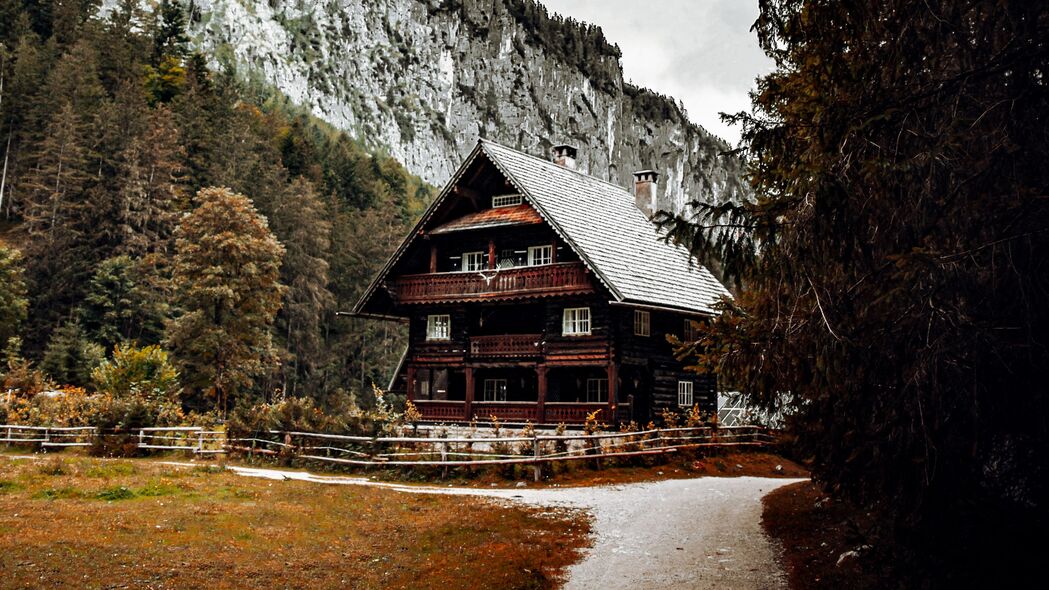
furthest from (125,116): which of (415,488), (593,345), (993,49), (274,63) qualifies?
(274,63)

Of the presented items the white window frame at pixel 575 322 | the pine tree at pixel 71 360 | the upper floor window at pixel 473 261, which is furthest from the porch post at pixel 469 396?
the pine tree at pixel 71 360

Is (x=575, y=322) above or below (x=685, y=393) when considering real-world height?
above

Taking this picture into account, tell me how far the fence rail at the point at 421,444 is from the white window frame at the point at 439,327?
992 cm

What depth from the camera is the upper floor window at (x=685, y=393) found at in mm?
35750

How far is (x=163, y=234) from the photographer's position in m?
66.2

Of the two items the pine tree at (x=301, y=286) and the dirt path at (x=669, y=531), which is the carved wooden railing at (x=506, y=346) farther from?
the pine tree at (x=301, y=286)

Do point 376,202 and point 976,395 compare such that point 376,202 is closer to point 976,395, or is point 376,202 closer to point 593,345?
point 593,345

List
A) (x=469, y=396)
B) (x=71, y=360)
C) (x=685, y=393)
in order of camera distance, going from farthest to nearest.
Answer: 1. (x=71, y=360)
2. (x=685, y=393)
3. (x=469, y=396)

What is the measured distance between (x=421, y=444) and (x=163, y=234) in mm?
48630

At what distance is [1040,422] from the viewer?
7.70m

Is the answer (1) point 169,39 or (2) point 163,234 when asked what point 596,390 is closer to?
(2) point 163,234

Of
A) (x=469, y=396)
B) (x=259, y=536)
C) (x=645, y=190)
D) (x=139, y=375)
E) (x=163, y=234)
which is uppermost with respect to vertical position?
(x=163, y=234)

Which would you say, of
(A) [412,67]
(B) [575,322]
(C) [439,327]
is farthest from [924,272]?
(A) [412,67]

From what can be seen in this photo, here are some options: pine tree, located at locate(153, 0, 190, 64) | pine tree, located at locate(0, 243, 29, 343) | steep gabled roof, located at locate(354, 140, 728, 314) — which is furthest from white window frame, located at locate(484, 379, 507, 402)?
pine tree, located at locate(153, 0, 190, 64)
